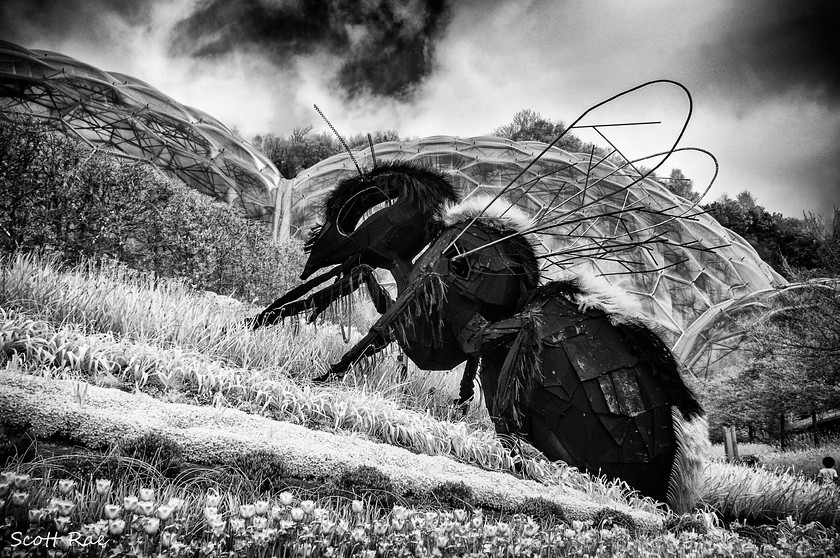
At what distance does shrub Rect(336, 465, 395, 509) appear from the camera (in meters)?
2.44

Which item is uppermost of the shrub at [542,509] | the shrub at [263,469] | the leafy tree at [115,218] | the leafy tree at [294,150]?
the leafy tree at [294,150]

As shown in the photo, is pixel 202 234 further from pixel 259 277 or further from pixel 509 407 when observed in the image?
pixel 509 407

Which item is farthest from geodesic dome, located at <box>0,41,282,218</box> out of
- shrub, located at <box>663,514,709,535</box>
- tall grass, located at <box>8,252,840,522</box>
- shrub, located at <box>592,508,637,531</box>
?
shrub, located at <box>663,514,709,535</box>

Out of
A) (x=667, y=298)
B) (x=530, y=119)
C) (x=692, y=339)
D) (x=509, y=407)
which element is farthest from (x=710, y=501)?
(x=530, y=119)

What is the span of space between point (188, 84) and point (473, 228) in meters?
2.78

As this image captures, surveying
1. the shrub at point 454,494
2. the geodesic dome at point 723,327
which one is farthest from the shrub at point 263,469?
the geodesic dome at point 723,327

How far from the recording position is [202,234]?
7.60m

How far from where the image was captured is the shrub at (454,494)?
2.60 meters

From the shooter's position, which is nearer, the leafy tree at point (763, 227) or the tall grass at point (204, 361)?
the tall grass at point (204, 361)

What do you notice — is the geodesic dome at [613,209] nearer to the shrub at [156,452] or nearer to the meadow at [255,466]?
the meadow at [255,466]

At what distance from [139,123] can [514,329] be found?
57.9 feet

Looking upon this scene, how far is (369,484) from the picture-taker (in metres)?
2.47

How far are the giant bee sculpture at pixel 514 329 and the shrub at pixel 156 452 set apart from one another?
181cm

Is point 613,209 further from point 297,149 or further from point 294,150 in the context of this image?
point 294,150
